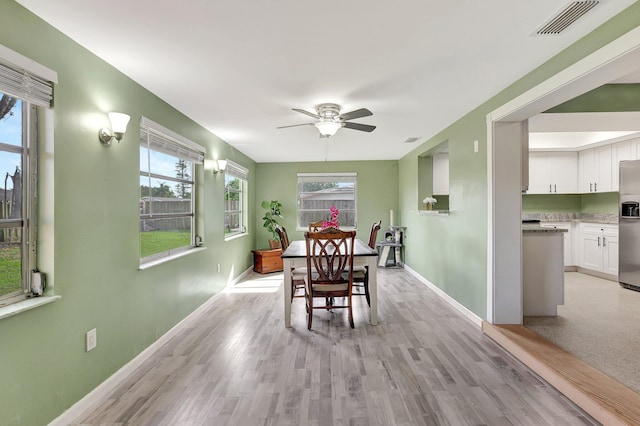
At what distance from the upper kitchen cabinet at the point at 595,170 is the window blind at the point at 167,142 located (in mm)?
6357

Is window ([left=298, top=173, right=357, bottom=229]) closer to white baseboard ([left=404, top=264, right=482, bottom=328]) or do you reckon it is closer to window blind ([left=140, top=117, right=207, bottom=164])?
white baseboard ([left=404, top=264, right=482, bottom=328])

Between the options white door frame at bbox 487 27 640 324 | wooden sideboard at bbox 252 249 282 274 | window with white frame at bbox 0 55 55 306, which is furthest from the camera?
wooden sideboard at bbox 252 249 282 274

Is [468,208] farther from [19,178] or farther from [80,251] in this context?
[19,178]

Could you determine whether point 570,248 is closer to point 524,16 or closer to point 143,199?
point 524,16

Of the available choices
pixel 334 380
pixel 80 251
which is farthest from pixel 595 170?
pixel 80 251

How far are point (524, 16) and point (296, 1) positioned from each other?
4.23 ft

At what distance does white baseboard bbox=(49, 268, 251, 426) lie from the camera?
193 cm

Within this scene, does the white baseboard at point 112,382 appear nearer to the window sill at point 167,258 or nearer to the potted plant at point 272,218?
the window sill at point 167,258

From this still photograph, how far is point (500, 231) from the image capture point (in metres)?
3.13

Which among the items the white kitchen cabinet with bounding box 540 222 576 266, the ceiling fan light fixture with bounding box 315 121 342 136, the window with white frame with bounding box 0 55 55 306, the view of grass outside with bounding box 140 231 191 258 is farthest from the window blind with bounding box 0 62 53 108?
the white kitchen cabinet with bounding box 540 222 576 266

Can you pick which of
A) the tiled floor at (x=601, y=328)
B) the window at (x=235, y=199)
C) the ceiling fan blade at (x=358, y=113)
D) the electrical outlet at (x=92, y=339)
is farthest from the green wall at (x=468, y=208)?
the electrical outlet at (x=92, y=339)

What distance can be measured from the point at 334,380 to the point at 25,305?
194 cm

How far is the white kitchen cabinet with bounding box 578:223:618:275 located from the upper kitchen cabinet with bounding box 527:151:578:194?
753 millimetres

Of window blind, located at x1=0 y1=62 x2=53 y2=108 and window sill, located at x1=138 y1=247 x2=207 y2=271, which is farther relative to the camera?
window sill, located at x1=138 y1=247 x2=207 y2=271
